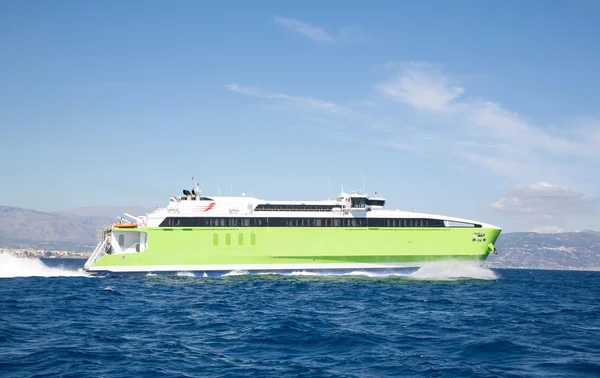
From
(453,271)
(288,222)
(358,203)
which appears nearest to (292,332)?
(288,222)

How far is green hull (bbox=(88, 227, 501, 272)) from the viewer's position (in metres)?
39.2

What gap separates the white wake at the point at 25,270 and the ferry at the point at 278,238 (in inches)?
152

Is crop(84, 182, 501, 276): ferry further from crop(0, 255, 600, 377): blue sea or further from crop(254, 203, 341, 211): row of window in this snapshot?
crop(0, 255, 600, 377): blue sea

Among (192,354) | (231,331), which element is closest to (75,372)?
(192,354)

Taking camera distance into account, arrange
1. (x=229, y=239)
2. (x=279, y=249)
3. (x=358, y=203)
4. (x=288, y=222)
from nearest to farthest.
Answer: (x=229, y=239)
(x=279, y=249)
(x=288, y=222)
(x=358, y=203)

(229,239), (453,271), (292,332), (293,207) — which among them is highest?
(293,207)

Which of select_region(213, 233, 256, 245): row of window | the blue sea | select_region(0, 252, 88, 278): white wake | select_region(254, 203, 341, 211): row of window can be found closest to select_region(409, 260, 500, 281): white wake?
the blue sea

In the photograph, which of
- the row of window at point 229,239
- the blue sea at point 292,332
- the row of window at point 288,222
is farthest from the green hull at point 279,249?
the blue sea at point 292,332

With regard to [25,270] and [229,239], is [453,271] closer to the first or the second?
[229,239]

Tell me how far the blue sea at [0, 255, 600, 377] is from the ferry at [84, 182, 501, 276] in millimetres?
7407

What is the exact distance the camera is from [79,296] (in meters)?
26.8

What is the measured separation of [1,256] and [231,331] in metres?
36.6

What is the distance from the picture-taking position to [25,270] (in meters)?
43.3

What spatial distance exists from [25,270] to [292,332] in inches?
1408
